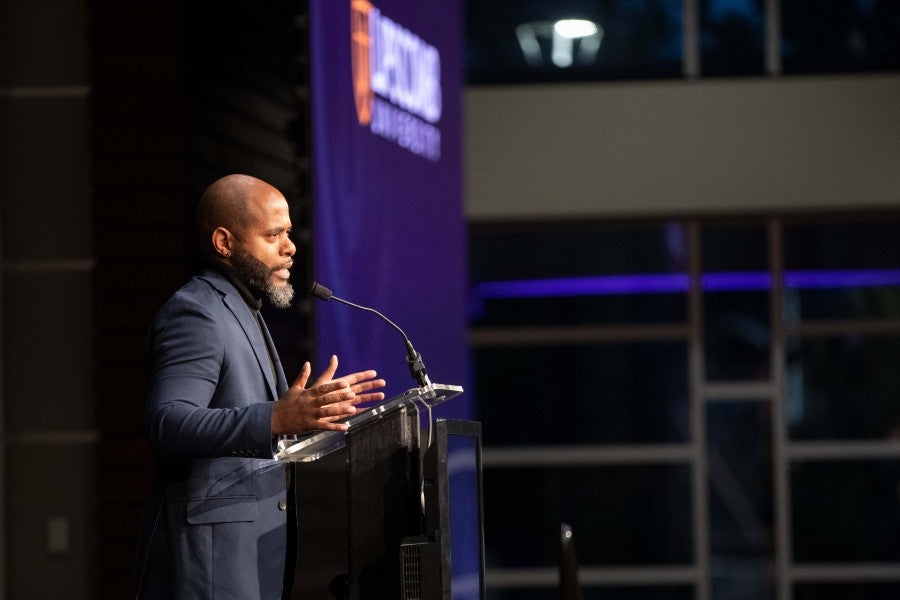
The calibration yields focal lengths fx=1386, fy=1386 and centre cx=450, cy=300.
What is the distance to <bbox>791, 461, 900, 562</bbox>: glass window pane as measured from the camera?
8.25 metres

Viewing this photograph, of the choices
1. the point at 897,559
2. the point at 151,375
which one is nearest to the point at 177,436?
the point at 151,375

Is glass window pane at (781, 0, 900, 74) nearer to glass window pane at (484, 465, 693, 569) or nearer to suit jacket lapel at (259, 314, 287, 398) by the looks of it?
glass window pane at (484, 465, 693, 569)

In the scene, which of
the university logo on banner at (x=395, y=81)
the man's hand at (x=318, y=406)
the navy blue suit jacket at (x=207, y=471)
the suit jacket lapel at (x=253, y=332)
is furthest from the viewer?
the university logo on banner at (x=395, y=81)

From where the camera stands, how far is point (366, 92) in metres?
4.70

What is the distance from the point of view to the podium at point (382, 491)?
90.7 inches

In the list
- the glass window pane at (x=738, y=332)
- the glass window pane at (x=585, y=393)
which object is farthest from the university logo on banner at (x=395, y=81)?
the glass window pane at (x=738, y=332)

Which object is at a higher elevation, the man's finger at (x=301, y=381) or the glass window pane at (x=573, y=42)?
the glass window pane at (x=573, y=42)

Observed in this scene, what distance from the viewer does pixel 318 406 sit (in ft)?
7.17

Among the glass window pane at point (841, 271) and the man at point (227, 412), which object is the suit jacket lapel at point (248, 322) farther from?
the glass window pane at point (841, 271)

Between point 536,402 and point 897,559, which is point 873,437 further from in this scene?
point 536,402

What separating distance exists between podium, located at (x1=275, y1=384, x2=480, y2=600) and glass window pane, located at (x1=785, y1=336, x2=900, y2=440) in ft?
20.8

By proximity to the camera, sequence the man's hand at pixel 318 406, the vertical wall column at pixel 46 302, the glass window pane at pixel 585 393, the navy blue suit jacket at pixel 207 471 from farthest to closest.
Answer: the glass window pane at pixel 585 393
the vertical wall column at pixel 46 302
the navy blue suit jacket at pixel 207 471
the man's hand at pixel 318 406

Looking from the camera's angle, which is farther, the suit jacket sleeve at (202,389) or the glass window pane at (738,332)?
the glass window pane at (738,332)

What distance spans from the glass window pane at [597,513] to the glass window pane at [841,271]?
130 cm
